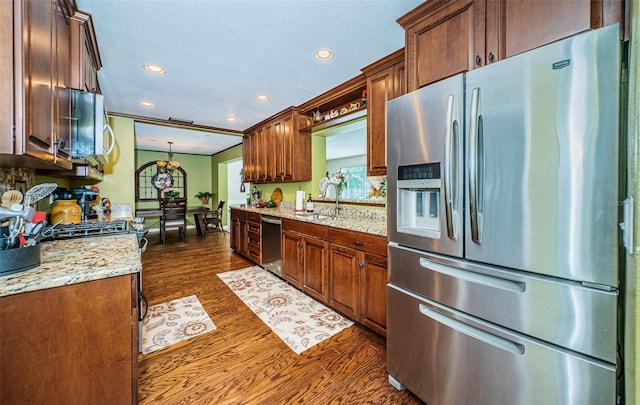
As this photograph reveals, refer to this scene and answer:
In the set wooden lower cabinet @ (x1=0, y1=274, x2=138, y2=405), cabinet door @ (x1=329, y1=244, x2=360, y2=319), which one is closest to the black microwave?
wooden lower cabinet @ (x1=0, y1=274, x2=138, y2=405)

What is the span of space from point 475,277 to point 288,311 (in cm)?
183

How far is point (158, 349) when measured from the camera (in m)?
1.95

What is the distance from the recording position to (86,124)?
1.55 metres

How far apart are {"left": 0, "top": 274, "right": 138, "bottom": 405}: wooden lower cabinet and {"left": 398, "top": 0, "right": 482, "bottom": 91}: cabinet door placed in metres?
1.95

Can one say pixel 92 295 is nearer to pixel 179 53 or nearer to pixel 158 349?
pixel 158 349

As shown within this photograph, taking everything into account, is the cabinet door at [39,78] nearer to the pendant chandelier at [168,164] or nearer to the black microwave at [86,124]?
the black microwave at [86,124]

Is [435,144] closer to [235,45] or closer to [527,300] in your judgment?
[527,300]

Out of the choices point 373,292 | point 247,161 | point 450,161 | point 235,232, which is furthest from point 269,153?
point 450,161

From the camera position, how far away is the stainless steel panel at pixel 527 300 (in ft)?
2.97

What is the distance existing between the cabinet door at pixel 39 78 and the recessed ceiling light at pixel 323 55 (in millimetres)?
1653

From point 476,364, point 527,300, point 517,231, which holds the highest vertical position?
point 517,231

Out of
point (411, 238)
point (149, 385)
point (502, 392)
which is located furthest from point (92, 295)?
point (502, 392)

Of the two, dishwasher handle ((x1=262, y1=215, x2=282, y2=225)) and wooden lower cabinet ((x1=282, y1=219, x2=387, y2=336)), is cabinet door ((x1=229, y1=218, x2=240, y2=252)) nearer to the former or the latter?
dishwasher handle ((x1=262, y1=215, x2=282, y2=225))

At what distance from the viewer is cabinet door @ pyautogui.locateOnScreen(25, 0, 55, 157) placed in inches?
37.4
